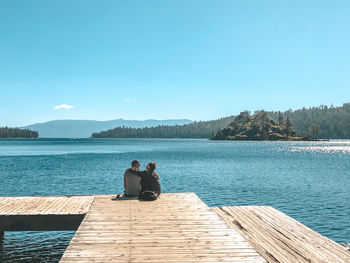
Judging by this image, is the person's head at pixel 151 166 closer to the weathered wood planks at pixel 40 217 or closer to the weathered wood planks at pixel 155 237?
the weathered wood planks at pixel 155 237

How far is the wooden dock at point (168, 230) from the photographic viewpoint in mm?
8305

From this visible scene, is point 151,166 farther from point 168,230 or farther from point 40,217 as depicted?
point 40,217

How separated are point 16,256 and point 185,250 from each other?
1177cm

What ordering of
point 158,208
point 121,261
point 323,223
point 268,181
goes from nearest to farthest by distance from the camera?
point 121,261, point 158,208, point 323,223, point 268,181

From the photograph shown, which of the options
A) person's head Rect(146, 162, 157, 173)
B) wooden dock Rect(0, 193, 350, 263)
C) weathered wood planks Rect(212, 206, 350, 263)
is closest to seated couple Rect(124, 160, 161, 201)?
person's head Rect(146, 162, 157, 173)

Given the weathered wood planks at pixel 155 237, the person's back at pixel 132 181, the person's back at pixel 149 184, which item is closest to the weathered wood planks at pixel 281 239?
the weathered wood planks at pixel 155 237

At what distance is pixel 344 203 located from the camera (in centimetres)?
3050

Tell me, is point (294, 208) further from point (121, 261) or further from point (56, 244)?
point (121, 261)

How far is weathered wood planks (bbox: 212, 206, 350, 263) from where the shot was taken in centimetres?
981

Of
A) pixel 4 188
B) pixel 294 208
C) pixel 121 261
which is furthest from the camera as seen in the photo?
pixel 4 188

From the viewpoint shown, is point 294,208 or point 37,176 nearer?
point 294,208

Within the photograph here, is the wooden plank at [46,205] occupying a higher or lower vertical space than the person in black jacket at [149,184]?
lower

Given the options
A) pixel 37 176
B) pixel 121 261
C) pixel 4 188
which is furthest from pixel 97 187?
pixel 121 261

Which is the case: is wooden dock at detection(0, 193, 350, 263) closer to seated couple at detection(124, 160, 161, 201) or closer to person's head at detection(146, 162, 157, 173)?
seated couple at detection(124, 160, 161, 201)
